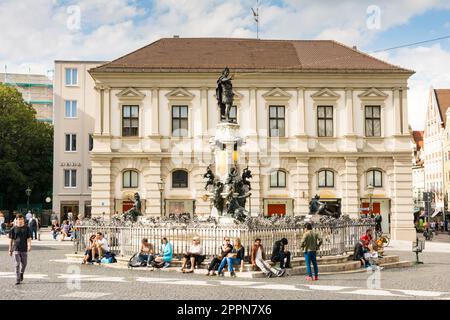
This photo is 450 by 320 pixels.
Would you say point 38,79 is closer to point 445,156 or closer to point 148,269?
point 445,156

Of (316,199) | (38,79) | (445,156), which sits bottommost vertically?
(316,199)

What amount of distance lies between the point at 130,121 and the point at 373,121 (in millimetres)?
17443

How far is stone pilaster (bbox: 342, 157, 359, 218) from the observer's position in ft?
156

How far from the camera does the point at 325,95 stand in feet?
158

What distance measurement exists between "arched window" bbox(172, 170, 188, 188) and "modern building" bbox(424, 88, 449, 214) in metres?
43.8

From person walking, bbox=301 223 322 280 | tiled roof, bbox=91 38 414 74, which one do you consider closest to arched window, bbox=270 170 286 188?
tiled roof, bbox=91 38 414 74

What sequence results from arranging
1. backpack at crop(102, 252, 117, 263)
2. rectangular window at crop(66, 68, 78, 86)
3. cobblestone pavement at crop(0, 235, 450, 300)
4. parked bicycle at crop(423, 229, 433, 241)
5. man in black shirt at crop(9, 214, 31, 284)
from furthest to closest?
rectangular window at crop(66, 68, 78, 86) → parked bicycle at crop(423, 229, 433, 241) → backpack at crop(102, 252, 117, 263) → man in black shirt at crop(9, 214, 31, 284) → cobblestone pavement at crop(0, 235, 450, 300)

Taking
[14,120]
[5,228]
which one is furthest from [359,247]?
[14,120]

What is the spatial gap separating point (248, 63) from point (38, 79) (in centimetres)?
5040

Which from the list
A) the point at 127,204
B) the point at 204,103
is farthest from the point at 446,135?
the point at 127,204

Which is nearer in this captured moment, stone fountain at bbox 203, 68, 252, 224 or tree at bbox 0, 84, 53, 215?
stone fountain at bbox 203, 68, 252, 224

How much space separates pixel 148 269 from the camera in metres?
21.6

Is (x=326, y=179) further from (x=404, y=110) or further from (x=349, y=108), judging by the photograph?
(x=404, y=110)

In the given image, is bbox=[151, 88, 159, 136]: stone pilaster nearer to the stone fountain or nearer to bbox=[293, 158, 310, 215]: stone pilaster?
bbox=[293, 158, 310, 215]: stone pilaster
